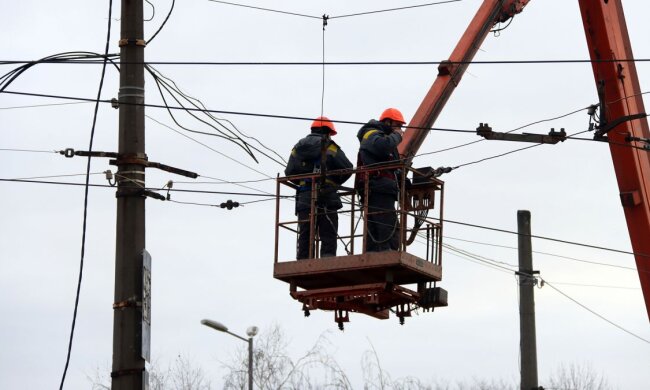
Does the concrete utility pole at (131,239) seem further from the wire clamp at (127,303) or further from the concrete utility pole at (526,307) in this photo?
the concrete utility pole at (526,307)

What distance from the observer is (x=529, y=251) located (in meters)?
19.5

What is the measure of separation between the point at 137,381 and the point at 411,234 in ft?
14.6

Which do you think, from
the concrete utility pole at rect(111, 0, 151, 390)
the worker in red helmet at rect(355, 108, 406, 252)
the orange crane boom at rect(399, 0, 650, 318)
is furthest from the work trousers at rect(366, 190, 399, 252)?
the concrete utility pole at rect(111, 0, 151, 390)

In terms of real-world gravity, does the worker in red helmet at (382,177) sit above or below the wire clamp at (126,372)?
above

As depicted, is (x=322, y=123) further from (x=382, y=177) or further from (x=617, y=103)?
(x=617, y=103)

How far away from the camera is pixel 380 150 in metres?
15.1

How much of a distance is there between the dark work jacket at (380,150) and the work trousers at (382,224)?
9cm

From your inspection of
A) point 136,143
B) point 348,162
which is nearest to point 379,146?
point 348,162

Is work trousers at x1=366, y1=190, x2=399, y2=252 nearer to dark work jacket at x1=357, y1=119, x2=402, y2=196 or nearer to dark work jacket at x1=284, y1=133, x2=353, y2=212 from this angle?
dark work jacket at x1=357, y1=119, x2=402, y2=196

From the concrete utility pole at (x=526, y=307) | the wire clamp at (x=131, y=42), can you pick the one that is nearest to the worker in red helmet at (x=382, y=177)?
the wire clamp at (x=131, y=42)

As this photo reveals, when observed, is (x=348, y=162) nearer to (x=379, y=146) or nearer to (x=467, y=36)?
(x=379, y=146)

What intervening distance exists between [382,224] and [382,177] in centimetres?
53

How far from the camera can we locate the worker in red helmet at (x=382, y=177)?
1512cm

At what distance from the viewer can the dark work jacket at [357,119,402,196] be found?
15109 millimetres
